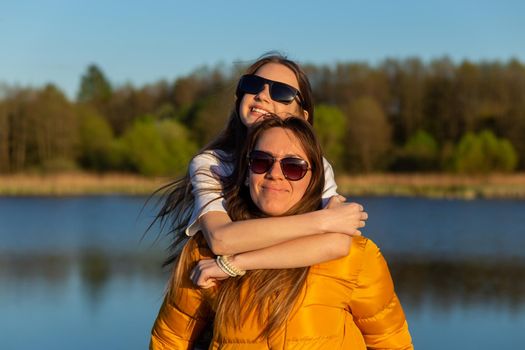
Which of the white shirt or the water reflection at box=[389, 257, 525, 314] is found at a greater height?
the white shirt

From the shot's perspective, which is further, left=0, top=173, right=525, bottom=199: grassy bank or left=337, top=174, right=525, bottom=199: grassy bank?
left=0, top=173, right=525, bottom=199: grassy bank

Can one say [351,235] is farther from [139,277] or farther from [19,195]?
[19,195]

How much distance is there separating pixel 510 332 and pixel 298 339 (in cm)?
531

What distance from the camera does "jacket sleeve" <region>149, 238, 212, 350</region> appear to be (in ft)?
→ 6.23

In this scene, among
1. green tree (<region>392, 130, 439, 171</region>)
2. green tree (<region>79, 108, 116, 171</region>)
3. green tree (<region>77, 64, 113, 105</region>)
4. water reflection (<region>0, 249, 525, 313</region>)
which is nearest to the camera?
water reflection (<region>0, 249, 525, 313</region>)

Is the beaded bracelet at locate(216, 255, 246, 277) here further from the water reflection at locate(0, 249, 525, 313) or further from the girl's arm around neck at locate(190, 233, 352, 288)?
the water reflection at locate(0, 249, 525, 313)

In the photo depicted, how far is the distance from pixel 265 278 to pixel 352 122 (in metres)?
39.0

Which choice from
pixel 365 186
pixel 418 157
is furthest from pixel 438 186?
pixel 418 157

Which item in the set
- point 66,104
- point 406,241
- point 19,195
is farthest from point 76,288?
point 66,104

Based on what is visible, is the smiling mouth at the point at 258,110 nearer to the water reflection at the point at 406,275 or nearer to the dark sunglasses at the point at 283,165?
the dark sunglasses at the point at 283,165

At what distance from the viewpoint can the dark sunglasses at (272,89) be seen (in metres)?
2.09

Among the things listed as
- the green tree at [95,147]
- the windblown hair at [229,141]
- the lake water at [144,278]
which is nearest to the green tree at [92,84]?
the green tree at [95,147]

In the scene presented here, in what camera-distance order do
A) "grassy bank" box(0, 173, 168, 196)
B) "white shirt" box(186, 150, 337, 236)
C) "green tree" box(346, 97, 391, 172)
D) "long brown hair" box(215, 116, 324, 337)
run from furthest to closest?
1. "green tree" box(346, 97, 391, 172)
2. "grassy bank" box(0, 173, 168, 196)
3. "white shirt" box(186, 150, 337, 236)
4. "long brown hair" box(215, 116, 324, 337)

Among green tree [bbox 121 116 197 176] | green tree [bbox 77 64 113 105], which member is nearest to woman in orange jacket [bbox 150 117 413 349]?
green tree [bbox 121 116 197 176]
